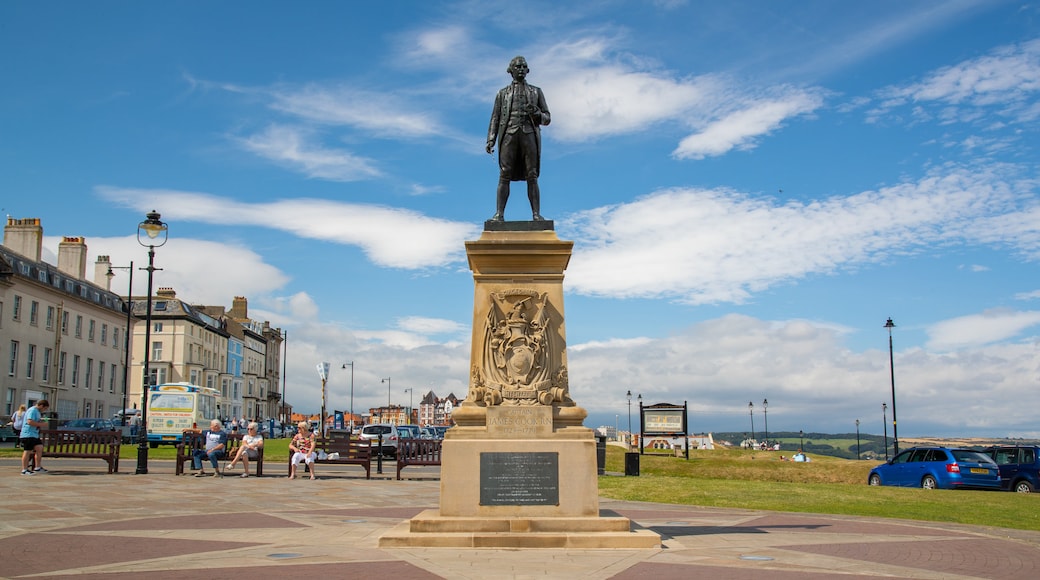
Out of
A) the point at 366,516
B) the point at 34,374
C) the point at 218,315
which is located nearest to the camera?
the point at 366,516

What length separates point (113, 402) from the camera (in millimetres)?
69625

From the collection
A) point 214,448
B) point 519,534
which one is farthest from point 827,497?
point 214,448

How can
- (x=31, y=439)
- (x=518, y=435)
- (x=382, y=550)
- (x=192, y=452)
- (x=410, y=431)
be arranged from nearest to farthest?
(x=382, y=550) < (x=518, y=435) < (x=31, y=439) < (x=192, y=452) < (x=410, y=431)

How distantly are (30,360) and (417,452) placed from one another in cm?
4384

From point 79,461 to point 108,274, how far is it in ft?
159

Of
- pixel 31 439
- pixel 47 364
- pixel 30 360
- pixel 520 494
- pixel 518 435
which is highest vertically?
pixel 30 360

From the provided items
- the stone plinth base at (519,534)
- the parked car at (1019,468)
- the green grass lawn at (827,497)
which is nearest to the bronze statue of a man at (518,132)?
the stone plinth base at (519,534)

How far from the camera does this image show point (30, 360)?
185 feet

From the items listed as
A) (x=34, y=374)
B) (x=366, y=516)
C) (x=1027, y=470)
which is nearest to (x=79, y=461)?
(x=366, y=516)

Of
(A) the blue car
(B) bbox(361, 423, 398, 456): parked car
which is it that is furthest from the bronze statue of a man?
(B) bbox(361, 423, 398, 456): parked car

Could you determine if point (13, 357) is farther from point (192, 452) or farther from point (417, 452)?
point (417, 452)

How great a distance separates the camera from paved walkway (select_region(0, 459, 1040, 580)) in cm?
794

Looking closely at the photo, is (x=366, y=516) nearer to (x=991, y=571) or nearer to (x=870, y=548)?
(x=870, y=548)

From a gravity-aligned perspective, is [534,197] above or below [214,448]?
above
